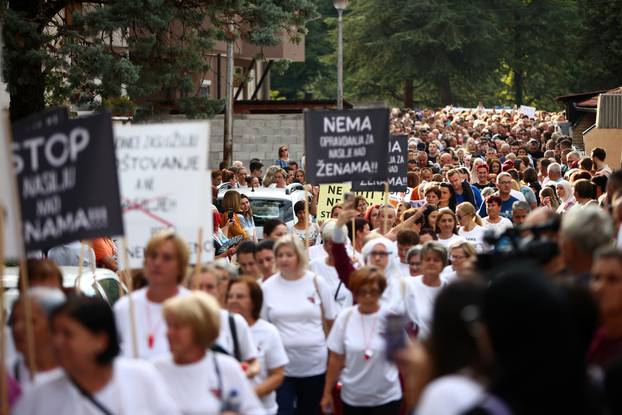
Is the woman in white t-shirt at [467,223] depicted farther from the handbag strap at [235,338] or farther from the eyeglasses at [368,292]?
the handbag strap at [235,338]

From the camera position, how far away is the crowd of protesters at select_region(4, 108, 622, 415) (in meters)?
4.52

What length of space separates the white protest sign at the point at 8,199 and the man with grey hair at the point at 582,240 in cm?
247

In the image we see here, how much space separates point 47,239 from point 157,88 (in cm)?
1782

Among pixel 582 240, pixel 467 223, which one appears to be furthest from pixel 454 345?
pixel 467 223

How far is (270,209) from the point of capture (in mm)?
21625

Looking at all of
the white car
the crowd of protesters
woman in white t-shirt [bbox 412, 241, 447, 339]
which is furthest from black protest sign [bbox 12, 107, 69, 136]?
the white car

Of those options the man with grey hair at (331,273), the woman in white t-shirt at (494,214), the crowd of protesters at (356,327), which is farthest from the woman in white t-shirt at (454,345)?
the woman in white t-shirt at (494,214)

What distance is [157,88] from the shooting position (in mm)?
25156

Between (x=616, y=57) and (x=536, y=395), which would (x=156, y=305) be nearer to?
(x=536, y=395)

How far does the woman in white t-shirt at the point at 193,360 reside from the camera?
6617 mm

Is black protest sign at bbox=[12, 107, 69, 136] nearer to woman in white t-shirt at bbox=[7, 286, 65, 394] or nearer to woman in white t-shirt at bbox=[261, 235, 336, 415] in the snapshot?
woman in white t-shirt at bbox=[7, 286, 65, 394]

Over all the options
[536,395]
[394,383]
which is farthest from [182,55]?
[536,395]

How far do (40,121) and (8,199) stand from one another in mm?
705

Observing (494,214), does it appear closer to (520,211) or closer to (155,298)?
(520,211)
